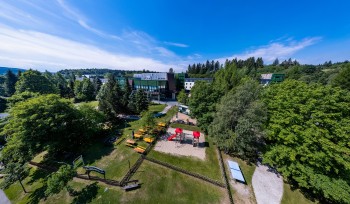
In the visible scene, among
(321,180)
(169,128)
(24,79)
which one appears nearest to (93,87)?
(24,79)

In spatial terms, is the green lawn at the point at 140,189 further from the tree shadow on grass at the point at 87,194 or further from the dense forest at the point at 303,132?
the dense forest at the point at 303,132

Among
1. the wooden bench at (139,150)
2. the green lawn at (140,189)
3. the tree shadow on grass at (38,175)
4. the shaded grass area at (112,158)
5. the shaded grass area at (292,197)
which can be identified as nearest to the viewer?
the green lawn at (140,189)

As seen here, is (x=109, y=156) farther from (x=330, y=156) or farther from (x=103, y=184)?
(x=330, y=156)

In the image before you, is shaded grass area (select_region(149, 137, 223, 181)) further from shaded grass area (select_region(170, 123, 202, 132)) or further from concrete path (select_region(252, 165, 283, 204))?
shaded grass area (select_region(170, 123, 202, 132))

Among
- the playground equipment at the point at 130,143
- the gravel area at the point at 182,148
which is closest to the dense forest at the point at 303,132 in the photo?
the gravel area at the point at 182,148

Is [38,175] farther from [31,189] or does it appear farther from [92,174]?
[92,174]

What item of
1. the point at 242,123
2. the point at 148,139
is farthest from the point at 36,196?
the point at 242,123
